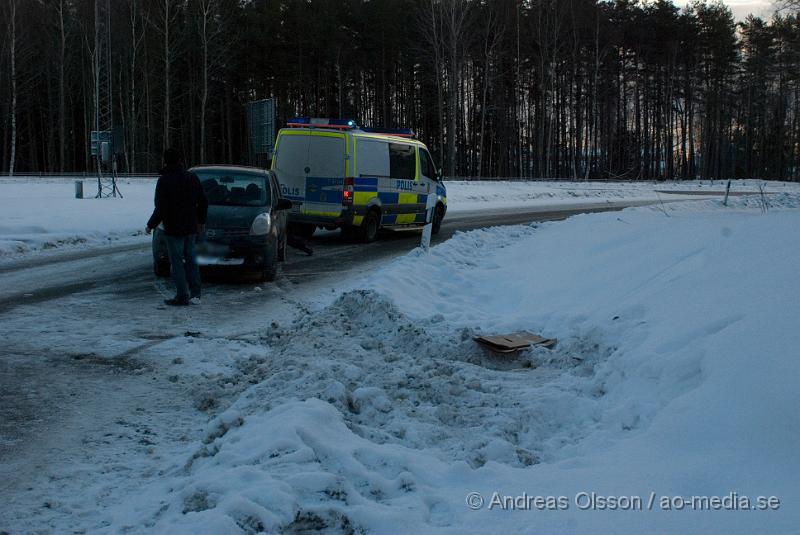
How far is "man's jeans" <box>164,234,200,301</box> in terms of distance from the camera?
9.07 m

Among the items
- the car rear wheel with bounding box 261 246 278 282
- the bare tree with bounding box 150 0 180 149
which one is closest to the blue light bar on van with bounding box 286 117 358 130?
the car rear wheel with bounding box 261 246 278 282

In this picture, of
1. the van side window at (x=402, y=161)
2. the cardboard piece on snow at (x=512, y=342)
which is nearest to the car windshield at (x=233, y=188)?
the cardboard piece on snow at (x=512, y=342)

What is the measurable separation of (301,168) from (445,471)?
39.8 feet

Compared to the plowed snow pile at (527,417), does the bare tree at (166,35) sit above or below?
above

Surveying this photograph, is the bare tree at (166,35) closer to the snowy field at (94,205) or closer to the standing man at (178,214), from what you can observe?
the snowy field at (94,205)

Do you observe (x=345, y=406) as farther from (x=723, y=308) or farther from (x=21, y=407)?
(x=723, y=308)

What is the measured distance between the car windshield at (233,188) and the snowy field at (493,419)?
3349 mm

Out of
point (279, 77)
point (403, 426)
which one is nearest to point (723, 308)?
point (403, 426)

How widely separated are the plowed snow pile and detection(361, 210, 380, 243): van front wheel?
8033 millimetres

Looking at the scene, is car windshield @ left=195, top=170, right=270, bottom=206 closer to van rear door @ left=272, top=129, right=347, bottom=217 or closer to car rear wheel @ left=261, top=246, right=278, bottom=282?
car rear wheel @ left=261, top=246, right=278, bottom=282

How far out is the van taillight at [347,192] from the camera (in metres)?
15.5

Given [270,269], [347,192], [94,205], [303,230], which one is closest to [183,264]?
[270,269]

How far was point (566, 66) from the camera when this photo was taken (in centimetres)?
6350

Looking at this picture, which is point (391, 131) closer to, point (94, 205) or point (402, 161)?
point (402, 161)
